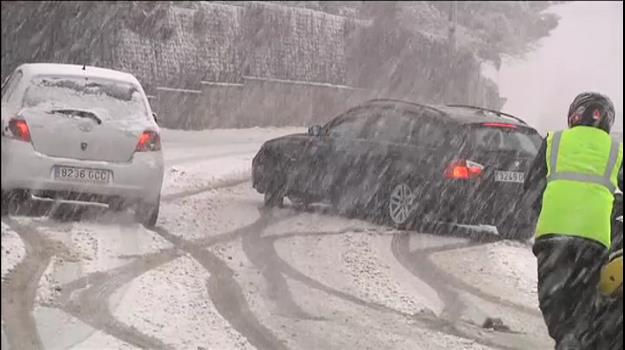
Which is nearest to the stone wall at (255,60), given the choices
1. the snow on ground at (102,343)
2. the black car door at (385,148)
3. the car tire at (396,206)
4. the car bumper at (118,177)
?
the black car door at (385,148)

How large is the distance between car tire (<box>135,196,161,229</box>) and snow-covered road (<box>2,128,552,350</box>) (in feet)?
0.35

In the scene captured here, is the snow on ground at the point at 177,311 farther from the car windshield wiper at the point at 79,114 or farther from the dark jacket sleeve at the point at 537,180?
the dark jacket sleeve at the point at 537,180

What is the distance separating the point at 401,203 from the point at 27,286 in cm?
524

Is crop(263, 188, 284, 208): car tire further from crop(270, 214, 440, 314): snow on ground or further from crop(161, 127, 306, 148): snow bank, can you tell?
crop(161, 127, 306, 148): snow bank

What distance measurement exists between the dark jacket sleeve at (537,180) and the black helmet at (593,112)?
21 centimetres

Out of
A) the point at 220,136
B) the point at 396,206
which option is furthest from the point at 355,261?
the point at 220,136

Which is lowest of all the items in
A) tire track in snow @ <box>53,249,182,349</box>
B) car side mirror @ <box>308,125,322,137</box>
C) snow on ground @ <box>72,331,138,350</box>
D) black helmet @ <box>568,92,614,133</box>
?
tire track in snow @ <box>53,249,182,349</box>

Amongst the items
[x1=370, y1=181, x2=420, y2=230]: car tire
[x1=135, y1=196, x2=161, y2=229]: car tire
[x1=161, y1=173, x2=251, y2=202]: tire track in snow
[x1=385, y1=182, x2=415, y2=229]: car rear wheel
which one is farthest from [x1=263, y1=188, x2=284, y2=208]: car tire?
[x1=135, y1=196, x2=161, y2=229]: car tire

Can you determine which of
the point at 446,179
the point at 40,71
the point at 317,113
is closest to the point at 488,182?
the point at 446,179

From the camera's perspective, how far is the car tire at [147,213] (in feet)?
30.5

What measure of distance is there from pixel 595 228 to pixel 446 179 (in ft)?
20.5

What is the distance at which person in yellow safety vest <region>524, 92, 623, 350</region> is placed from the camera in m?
4.24

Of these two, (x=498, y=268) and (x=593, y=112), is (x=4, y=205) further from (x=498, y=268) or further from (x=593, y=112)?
(x=498, y=268)

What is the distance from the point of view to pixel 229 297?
283 inches
